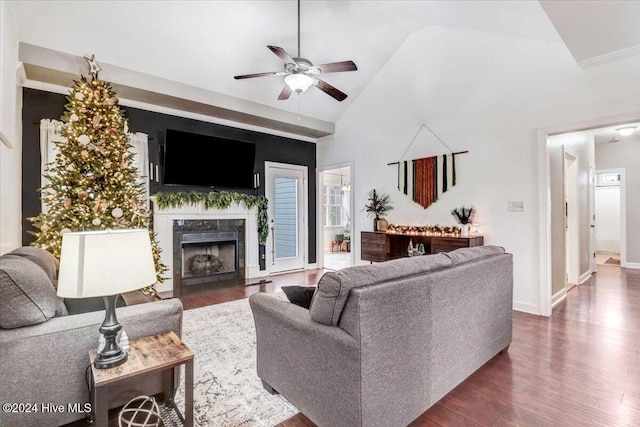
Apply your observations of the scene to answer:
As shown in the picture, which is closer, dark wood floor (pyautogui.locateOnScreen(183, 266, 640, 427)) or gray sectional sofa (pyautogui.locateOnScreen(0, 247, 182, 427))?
gray sectional sofa (pyautogui.locateOnScreen(0, 247, 182, 427))

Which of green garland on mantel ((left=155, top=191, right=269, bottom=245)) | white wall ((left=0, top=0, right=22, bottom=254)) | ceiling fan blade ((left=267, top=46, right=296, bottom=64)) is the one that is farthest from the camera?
green garland on mantel ((left=155, top=191, right=269, bottom=245))

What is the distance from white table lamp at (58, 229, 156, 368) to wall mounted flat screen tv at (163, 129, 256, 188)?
3.73m

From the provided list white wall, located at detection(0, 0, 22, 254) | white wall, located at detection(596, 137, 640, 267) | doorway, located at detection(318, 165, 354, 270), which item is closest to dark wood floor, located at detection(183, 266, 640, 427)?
white wall, located at detection(0, 0, 22, 254)

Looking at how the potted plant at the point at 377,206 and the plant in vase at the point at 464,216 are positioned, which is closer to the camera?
the plant in vase at the point at 464,216

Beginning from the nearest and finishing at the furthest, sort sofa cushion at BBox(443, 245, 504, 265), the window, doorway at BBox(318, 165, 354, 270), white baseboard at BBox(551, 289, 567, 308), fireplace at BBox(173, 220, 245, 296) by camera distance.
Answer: sofa cushion at BBox(443, 245, 504, 265) → white baseboard at BBox(551, 289, 567, 308) → fireplace at BBox(173, 220, 245, 296) → doorway at BBox(318, 165, 354, 270) → the window

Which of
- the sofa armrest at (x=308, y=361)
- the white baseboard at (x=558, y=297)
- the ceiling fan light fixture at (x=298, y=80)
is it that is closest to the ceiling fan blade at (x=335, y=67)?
the ceiling fan light fixture at (x=298, y=80)

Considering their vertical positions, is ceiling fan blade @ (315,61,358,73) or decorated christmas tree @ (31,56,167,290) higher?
ceiling fan blade @ (315,61,358,73)

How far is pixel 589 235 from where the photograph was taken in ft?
20.0

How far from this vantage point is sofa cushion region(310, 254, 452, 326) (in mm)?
1534

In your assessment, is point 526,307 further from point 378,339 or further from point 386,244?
point 378,339

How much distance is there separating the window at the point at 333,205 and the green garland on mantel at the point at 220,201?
4113 millimetres

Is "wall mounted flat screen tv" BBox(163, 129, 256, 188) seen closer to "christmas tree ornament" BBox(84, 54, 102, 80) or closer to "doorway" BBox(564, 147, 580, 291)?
"christmas tree ornament" BBox(84, 54, 102, 80)

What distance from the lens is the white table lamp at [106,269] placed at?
4.52 ft

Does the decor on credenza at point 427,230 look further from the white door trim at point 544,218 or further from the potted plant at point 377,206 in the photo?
the white door trim at point 544,218
